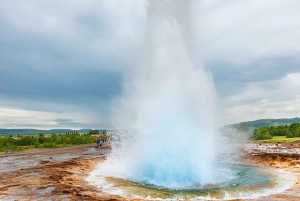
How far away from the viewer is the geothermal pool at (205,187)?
9.88 m

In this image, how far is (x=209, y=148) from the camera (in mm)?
15148

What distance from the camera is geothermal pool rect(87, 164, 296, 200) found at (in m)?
9.88

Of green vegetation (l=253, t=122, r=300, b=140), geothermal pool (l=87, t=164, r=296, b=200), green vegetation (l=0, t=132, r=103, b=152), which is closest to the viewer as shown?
geothermal pool (l=87, t=164, r=296, b=200)

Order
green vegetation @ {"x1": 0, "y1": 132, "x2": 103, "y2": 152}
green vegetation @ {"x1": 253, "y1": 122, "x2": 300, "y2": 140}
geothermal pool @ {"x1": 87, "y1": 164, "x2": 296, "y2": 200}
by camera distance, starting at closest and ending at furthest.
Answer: geothermal pool @ {"x1": 87, "y1": 164, "x2": 296, "y2": 200} → green vegetation @ {"x1": 0, "y1": 132, "x2": 103, "y2": 152} → green vegetation @ {"x1": 253, "y1": 122, "x2": 300, "y2": 140}

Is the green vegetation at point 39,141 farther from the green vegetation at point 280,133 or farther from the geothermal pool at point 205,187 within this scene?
the green vegetation at point 280,133

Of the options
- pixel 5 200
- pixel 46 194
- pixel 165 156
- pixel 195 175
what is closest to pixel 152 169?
pixel 165 156

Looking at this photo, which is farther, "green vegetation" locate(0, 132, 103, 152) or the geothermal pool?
"green vegetation" locate(0, 132, 103, 152)

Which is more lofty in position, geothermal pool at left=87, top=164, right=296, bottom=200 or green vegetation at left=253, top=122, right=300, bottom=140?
green vegetation at left=253, top=122, right=300, bottom=140

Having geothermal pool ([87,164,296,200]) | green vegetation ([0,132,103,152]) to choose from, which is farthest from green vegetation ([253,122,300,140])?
geothermal pool ([87,164,296,200])

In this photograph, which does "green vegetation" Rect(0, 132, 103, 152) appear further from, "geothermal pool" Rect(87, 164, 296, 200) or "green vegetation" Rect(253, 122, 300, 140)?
"green vegetation" Rect(253, 122, 300, 140)

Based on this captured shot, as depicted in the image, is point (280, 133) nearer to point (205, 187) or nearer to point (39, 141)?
point (39, 141)

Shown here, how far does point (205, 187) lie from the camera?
11.4m

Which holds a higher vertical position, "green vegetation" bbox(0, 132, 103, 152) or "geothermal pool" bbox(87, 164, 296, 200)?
"green vegetation" bbox(0, 132, 103, 152)

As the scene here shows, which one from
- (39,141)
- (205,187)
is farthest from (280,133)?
(205,187)
